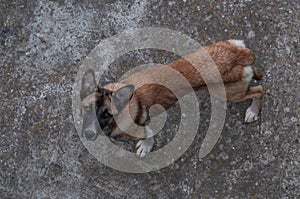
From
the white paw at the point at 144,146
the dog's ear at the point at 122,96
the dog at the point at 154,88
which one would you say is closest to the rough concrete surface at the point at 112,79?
the white paw at the point at 144,146

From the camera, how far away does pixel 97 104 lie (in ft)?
14.4


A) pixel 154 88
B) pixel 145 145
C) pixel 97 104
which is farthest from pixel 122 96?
pixel 145 145

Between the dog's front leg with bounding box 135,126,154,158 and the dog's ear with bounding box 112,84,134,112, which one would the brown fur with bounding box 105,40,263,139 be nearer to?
the dog's ear with bounding box 112,84,134,112

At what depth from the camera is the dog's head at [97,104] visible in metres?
4.39

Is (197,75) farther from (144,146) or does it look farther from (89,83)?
(144,146)

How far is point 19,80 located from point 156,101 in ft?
5.44

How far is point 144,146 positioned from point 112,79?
791 millimetres

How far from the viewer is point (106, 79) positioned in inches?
217

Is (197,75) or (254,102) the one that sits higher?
(197,75)

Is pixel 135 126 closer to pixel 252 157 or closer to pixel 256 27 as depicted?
pixel 252 157

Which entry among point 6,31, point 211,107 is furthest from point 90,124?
→ point 6,31

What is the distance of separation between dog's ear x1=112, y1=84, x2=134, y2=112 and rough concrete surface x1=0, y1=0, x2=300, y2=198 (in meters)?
1.11

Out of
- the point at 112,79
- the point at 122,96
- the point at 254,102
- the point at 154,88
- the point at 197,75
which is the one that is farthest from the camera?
the point at 112,79

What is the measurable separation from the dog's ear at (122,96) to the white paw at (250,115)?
4.75 feet
